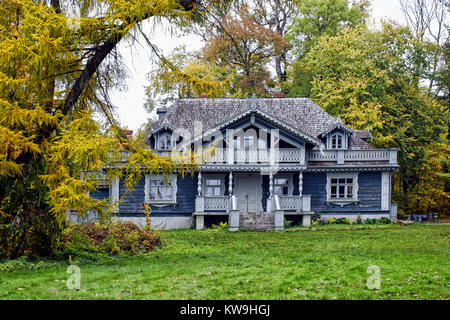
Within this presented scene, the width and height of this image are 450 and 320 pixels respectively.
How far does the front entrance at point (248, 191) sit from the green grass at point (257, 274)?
1169 centimetres

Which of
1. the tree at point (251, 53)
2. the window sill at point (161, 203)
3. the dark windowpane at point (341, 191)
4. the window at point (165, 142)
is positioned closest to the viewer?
the window sill at point (161, 203)

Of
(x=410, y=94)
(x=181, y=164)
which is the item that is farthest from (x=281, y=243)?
(x=410, y=94)

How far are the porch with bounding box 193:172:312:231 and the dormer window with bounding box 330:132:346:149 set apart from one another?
10.4 ft

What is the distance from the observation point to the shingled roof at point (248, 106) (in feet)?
101

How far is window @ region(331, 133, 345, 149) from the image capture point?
2973cm

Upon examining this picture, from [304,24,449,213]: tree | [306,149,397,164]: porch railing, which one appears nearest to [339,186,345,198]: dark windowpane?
[306,149,397,164]: porch railing

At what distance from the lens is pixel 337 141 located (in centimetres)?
2989

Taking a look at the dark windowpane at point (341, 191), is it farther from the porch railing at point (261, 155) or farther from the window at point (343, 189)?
the porch railing at point (261, 155)

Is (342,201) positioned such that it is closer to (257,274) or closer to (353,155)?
(353,155)

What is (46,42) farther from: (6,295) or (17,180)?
(6,295)

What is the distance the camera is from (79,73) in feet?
47.4

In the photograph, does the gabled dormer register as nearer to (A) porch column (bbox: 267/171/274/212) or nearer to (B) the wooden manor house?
(B) the wooden manor house

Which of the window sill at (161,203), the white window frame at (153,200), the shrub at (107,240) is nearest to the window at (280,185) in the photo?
the white window frame at (153,200)

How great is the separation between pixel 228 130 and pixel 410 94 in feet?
50.7
